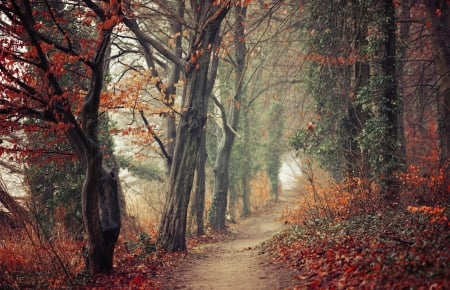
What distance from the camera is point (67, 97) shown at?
380 inches

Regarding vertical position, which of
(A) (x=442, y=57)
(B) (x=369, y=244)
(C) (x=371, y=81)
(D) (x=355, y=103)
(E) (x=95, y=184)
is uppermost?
(A) (x=442, y=57)

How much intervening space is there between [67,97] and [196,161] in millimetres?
7341

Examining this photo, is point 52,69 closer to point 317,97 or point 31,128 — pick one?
point 31,128

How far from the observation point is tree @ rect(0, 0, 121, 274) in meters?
8.58

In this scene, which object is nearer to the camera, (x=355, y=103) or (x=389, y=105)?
(x=389, y=105)

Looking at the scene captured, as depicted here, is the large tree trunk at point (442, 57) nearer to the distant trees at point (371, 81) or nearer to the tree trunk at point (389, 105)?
the distant trees at point (371, 81)

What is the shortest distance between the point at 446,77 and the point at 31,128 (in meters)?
12.1

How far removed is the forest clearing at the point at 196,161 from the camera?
8680mm

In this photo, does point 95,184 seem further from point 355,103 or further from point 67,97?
point 355,103

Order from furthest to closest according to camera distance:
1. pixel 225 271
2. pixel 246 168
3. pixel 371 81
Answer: pixel 246 168 → pixel 371 81 → pixel 225 271

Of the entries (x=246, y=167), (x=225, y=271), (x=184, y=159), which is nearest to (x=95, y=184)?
(x=225, y=271)

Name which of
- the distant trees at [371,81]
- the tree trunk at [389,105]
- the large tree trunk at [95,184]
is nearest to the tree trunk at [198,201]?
the distant trees at [371,81]

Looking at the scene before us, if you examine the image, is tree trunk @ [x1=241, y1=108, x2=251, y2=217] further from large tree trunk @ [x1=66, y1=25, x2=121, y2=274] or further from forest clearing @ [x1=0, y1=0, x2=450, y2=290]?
large tree trunk @ [x1=66, y1=25, x2=121, y2=274]

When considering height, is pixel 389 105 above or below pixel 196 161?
above
